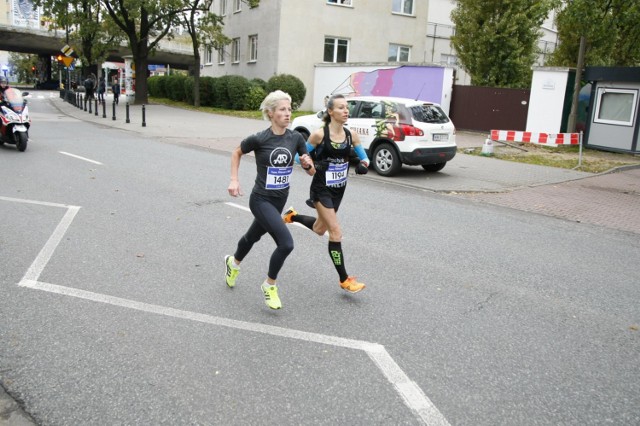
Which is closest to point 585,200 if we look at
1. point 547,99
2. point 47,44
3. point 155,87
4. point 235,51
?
point 547,99

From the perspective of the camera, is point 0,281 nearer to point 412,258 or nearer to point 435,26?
point 412,258

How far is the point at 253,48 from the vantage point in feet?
114

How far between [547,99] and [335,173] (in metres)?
19.3

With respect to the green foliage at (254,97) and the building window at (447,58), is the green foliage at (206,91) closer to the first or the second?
the green foliage at (254,97)

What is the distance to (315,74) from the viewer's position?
105 ft

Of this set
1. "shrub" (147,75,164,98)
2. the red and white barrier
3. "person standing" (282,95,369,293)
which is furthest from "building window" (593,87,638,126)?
"shrub" (147,75,164,98)

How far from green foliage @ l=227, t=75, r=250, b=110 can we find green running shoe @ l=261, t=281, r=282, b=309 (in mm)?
26733

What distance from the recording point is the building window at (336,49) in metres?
32.7

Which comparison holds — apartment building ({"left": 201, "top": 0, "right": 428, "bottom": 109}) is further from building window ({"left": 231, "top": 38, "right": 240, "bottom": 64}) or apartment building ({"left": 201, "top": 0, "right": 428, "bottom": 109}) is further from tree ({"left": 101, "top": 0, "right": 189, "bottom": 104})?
tree ({"left": 101, "top": 0, "right": 189, "bottom": 104})

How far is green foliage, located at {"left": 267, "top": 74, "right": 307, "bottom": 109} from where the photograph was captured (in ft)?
97.6

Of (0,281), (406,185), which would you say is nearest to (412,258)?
(0,281)

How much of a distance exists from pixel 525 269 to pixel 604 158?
13.4 metres

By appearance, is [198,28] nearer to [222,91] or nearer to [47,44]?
[222,91]

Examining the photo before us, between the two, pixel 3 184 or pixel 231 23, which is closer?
pixel 3 184
